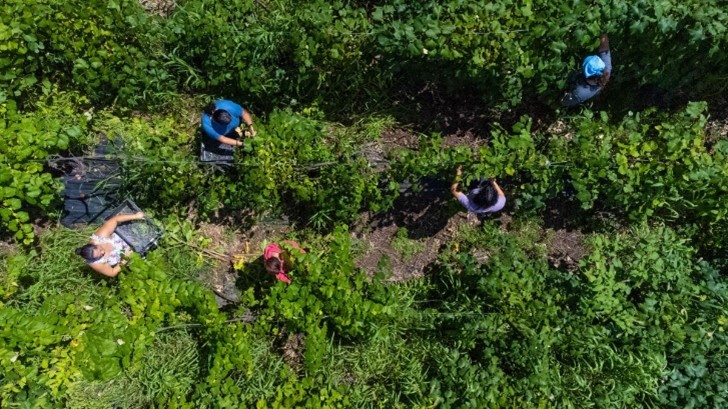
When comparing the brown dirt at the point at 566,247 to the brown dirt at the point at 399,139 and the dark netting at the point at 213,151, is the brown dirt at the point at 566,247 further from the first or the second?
the dark netting at the point at 213,151

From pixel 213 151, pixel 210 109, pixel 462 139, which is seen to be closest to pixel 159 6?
pixel 210 109

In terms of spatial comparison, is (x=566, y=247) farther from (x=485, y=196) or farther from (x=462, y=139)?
(x=462, y=139)

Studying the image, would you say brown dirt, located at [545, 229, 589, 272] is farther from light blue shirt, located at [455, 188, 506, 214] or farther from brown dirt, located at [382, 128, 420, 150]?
brown dirt, located at [382, 128, 420, 150]

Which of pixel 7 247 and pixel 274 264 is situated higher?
pixel 274 264

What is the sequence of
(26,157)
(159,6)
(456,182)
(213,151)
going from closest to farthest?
(26,157)
(456,182)
(213,151)
(159,6)

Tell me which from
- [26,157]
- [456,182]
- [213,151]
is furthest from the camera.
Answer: [213,151]

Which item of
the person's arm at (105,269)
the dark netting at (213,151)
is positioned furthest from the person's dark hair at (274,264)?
the person's arm at (105,269)

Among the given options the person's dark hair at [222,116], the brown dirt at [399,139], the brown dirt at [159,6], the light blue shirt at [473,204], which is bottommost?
the person's dark hair at [222,116]
